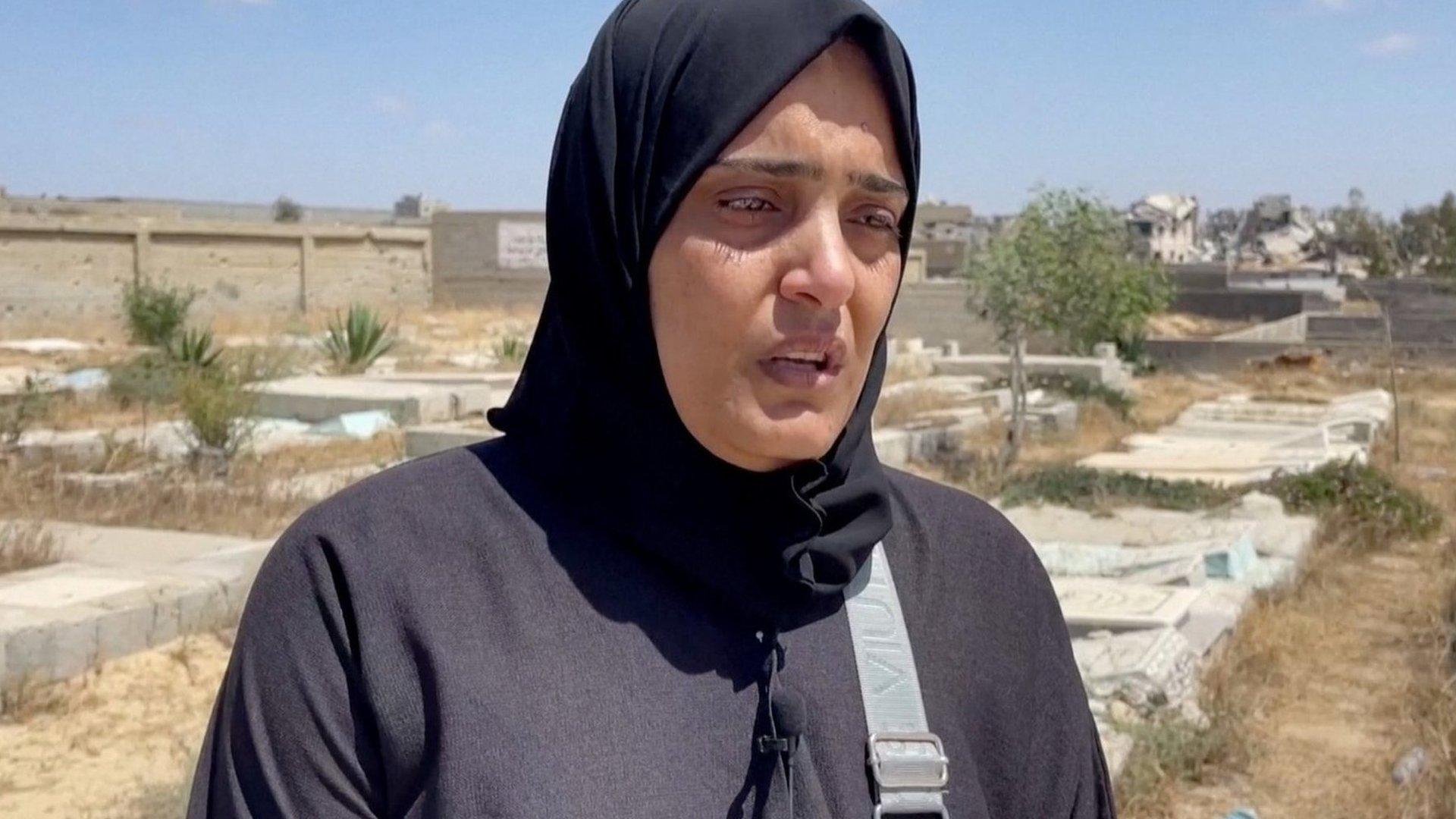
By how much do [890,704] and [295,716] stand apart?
47 cm

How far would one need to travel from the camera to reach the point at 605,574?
1159mm

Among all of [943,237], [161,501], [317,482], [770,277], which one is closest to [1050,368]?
[317,482]

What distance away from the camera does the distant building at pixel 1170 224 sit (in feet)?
196

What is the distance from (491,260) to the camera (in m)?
32.8

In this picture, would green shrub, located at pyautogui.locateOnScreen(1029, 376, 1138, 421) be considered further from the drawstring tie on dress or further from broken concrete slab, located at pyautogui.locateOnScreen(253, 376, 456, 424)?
the drawstring tie on dress

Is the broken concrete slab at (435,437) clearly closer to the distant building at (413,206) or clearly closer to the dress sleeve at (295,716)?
the dress sleeve at (295,716)

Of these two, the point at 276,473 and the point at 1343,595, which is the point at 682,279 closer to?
the point at 1343,595

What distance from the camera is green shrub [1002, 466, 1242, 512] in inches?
348

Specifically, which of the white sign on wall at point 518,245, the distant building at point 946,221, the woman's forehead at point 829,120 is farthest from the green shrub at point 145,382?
the distant building at point 946,221

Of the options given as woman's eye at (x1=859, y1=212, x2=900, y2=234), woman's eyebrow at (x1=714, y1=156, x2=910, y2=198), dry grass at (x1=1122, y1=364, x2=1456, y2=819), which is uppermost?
woman's eyebrow at (x1=714, y1=156, x2=910, y2=198)

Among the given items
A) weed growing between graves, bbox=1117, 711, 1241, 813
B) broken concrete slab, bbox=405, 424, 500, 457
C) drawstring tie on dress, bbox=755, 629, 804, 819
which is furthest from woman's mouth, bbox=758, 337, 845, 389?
broken concrete slab, bbox=405, 424, 500, 457

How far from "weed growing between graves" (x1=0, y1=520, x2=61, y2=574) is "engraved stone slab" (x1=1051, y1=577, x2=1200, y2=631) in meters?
4.12

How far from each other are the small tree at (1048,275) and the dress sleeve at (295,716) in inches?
423

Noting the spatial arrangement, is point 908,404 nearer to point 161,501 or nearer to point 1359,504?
point 1359,504
